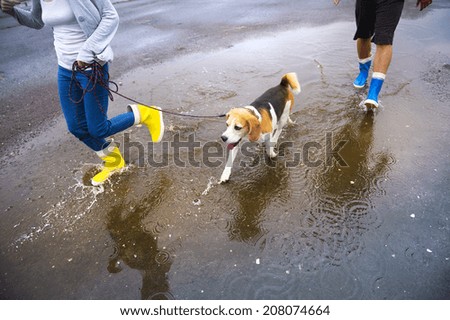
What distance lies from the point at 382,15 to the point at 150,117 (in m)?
3.13

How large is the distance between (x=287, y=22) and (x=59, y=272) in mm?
7451

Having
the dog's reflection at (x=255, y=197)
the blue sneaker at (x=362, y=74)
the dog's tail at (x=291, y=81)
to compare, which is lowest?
the dog's reflection at (x=255, y=197)

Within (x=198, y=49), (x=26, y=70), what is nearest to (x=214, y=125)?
(x=198, y=49)

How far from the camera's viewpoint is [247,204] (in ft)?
9.87

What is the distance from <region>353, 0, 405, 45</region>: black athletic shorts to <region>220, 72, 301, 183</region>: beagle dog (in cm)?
128

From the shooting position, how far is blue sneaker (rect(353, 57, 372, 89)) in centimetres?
462

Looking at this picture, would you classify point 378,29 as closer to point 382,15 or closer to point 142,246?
point 382,15

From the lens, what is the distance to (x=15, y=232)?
9.49ft

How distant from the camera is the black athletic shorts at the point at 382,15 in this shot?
3715mm

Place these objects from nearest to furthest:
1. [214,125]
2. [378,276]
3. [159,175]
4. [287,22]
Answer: [378,276] < [159,175] < [214,125] < [287,22]

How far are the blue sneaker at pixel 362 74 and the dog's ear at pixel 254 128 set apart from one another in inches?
100

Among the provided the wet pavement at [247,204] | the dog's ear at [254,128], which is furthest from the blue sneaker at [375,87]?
the dog's ear at [254,128]

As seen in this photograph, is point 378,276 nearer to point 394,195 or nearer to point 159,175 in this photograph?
point 394,195

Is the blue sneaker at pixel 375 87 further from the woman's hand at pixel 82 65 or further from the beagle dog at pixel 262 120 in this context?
the woman's hand at pixel 82 65
